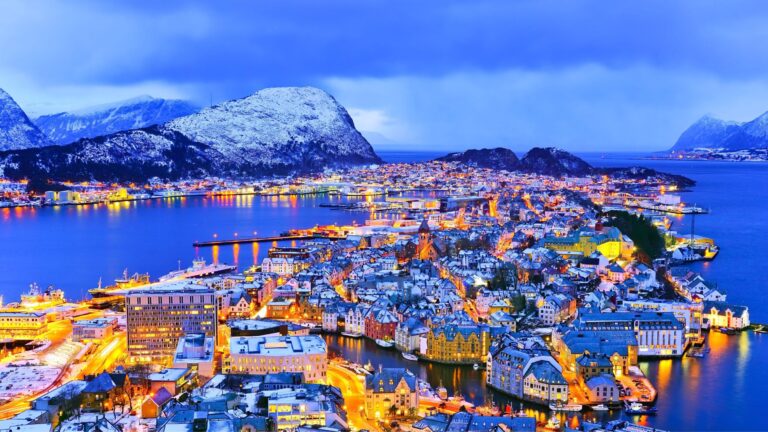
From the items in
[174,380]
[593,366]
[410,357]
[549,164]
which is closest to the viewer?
[174,380]

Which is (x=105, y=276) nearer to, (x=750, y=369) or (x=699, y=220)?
(x=750, y=369)

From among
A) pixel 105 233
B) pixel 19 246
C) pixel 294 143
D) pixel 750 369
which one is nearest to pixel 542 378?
pixel 750 369

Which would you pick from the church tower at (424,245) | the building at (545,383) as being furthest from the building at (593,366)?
the church tower at (424,245)

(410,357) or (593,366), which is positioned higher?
(593,366)

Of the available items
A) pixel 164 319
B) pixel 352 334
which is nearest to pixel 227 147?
pixel 352 334

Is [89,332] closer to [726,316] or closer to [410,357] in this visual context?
[410,357]
